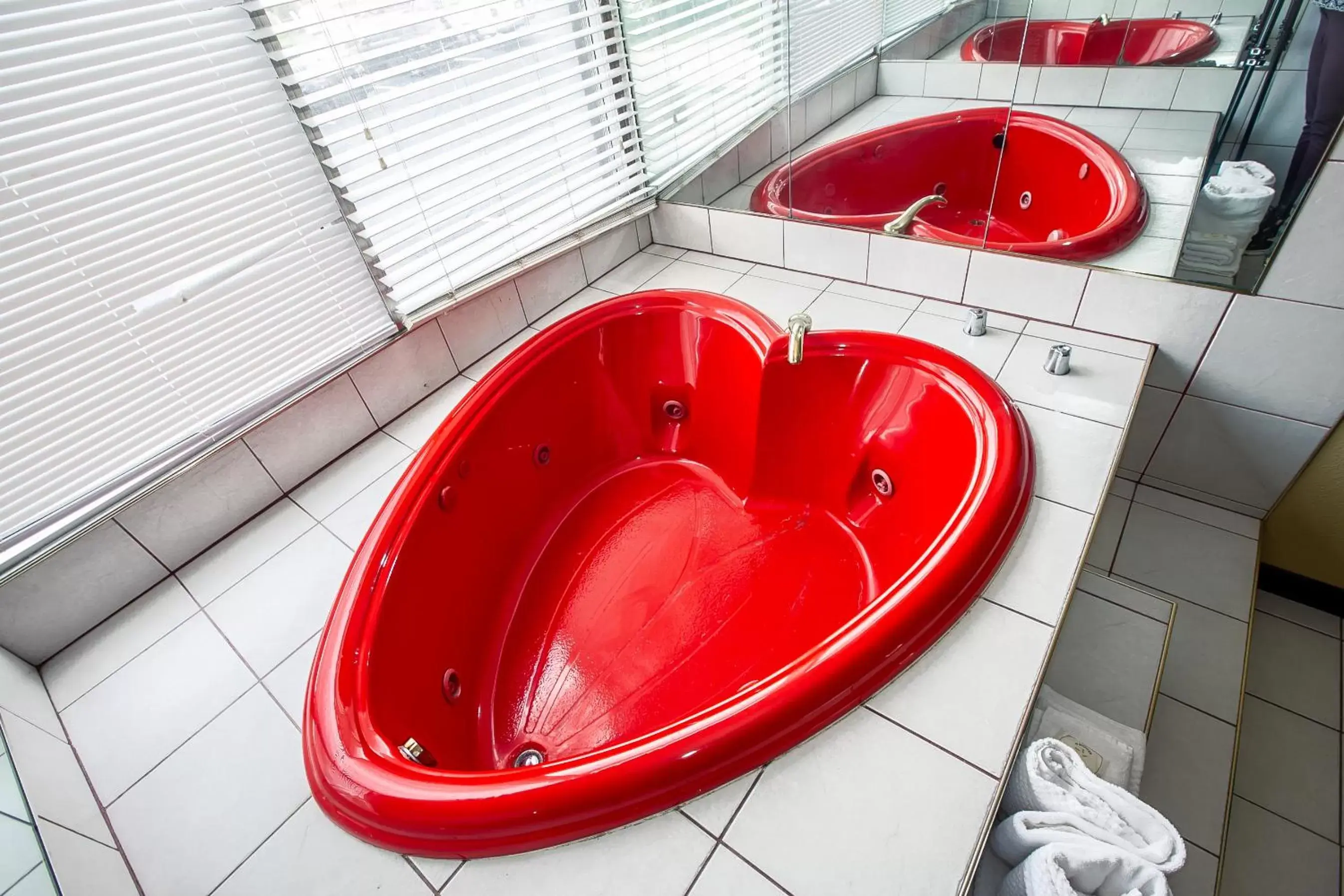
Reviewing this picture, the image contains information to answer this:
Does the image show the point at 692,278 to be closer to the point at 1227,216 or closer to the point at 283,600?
the point at 1227,216

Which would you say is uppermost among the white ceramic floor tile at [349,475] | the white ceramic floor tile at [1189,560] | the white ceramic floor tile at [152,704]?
the white ceramic floor tile at [349,475]

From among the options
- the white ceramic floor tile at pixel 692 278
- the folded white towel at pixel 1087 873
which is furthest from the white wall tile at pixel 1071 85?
the folded white towel at pixel 1087 873

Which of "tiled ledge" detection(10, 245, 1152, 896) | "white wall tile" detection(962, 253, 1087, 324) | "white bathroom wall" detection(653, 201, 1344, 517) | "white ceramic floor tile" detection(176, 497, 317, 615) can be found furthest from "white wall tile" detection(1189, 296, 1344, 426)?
"white ceramic floor tile" detection(176, 497, 317, 615)

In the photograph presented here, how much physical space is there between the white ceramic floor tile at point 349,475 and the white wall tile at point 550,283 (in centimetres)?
55

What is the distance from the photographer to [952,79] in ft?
4.88

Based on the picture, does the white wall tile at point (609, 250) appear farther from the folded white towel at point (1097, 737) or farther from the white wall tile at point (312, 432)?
the folded white towel at point (1097, 737)

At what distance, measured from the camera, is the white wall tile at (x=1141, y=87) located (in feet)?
3.97

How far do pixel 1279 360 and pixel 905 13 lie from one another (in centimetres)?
119

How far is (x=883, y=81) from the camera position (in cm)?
167

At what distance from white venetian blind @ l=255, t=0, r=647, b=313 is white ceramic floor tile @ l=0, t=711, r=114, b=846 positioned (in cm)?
98

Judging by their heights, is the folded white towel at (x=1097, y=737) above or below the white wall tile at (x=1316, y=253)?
below

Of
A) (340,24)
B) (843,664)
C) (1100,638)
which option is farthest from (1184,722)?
(340,24)

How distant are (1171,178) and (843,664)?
129 cm

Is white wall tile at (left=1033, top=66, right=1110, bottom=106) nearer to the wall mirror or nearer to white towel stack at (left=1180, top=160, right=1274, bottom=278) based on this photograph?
the wall mirror
